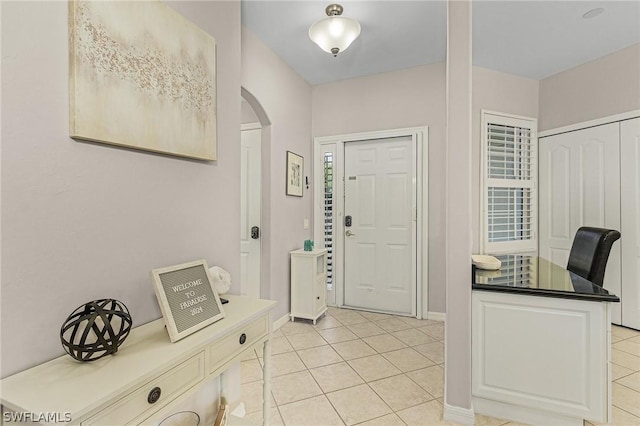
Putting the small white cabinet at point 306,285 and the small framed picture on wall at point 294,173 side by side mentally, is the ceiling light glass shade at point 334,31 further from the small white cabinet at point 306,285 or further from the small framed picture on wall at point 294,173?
the small white cabinet at point 306,285

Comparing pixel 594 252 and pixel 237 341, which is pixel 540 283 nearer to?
pixel 594 252

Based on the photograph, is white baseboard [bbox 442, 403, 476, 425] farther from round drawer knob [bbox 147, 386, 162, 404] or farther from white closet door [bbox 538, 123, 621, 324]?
A: white closet door [bbox 538, 123, 621, 324]

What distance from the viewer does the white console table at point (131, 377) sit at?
756 mm

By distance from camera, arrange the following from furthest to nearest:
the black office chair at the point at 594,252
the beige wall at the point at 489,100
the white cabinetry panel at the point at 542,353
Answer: the beige wall at the point at 489,100
the black office chair at the point at 594,252
the white cabinetry panel at the point at 542,353

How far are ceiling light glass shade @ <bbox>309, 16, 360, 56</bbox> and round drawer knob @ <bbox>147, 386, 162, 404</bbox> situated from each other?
2.39 m

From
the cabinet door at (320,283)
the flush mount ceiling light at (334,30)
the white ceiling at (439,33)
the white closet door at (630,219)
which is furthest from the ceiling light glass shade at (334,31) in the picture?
the white closet door at (630,219)

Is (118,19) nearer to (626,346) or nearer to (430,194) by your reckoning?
(430,194)

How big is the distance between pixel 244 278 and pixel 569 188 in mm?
3739

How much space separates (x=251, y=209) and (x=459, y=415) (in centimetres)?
243

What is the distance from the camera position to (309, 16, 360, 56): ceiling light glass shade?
7.41ft

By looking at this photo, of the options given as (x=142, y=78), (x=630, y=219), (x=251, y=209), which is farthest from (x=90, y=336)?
(x=630, y=219)

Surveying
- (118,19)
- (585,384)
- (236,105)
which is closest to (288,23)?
(236,105)

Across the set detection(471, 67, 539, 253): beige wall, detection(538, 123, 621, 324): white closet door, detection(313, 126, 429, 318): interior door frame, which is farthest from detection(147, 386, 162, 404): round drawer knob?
detection(538, 123, 621, 324): white closet door

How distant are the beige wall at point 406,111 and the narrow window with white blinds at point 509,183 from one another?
1.82 ft
